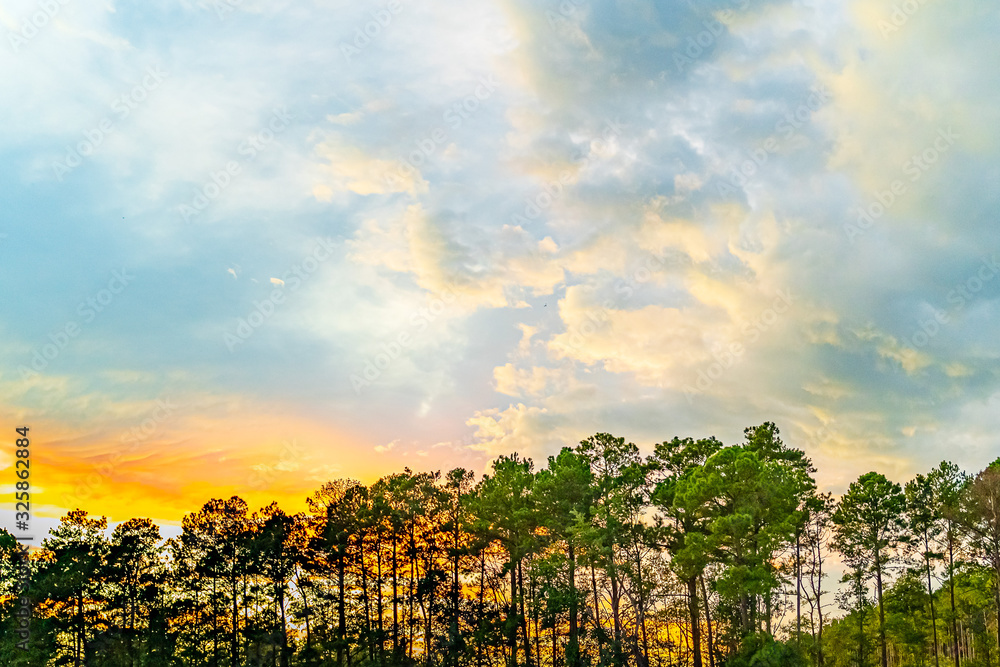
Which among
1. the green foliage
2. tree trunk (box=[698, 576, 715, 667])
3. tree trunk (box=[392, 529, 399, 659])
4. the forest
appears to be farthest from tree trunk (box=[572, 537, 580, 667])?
tree trunk (box=[392, 529, 399, 659])

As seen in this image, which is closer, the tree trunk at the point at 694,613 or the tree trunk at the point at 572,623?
the tree trunk at the point at 572,623

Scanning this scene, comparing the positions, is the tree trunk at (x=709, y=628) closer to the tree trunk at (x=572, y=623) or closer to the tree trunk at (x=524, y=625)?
the tree trunk at (x=572, y=623)

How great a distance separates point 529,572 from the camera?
51.1 metres

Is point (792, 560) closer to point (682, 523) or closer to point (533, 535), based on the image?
point (682, 523)

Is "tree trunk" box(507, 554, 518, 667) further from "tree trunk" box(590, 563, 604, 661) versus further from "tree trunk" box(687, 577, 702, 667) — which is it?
"tree trunk" box(687, 577, 702, 667)

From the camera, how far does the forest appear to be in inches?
1735

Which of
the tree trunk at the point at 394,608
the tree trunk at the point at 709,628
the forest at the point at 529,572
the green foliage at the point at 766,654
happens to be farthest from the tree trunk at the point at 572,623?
the tree trunk at the point at 394,608

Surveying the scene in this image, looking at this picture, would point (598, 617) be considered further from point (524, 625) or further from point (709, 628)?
point (709, 628)

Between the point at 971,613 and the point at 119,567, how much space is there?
7649 centimetres

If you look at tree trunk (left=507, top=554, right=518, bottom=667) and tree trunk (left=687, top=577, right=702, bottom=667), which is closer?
tree trunk (left=687, top=577, right=702, bottom=667)

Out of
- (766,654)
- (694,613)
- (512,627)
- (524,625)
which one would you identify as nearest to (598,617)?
(524,625)

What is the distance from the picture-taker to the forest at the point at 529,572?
44062 mm

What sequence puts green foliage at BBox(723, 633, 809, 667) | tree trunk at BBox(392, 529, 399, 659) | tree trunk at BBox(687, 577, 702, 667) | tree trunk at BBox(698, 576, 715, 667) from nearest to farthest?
green foliage at BBox(723, 633, 809, 667) < tree trunk at BBox(698, 576, 715, 667) < tree trunk at BBox(687, 577, 702, 667) < tree trunk at BBox(392, 529, 399, 659)

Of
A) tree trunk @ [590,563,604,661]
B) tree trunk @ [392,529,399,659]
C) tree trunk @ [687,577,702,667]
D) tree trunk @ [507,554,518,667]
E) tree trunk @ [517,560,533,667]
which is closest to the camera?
tree trunk @ [687,577,702,667]
